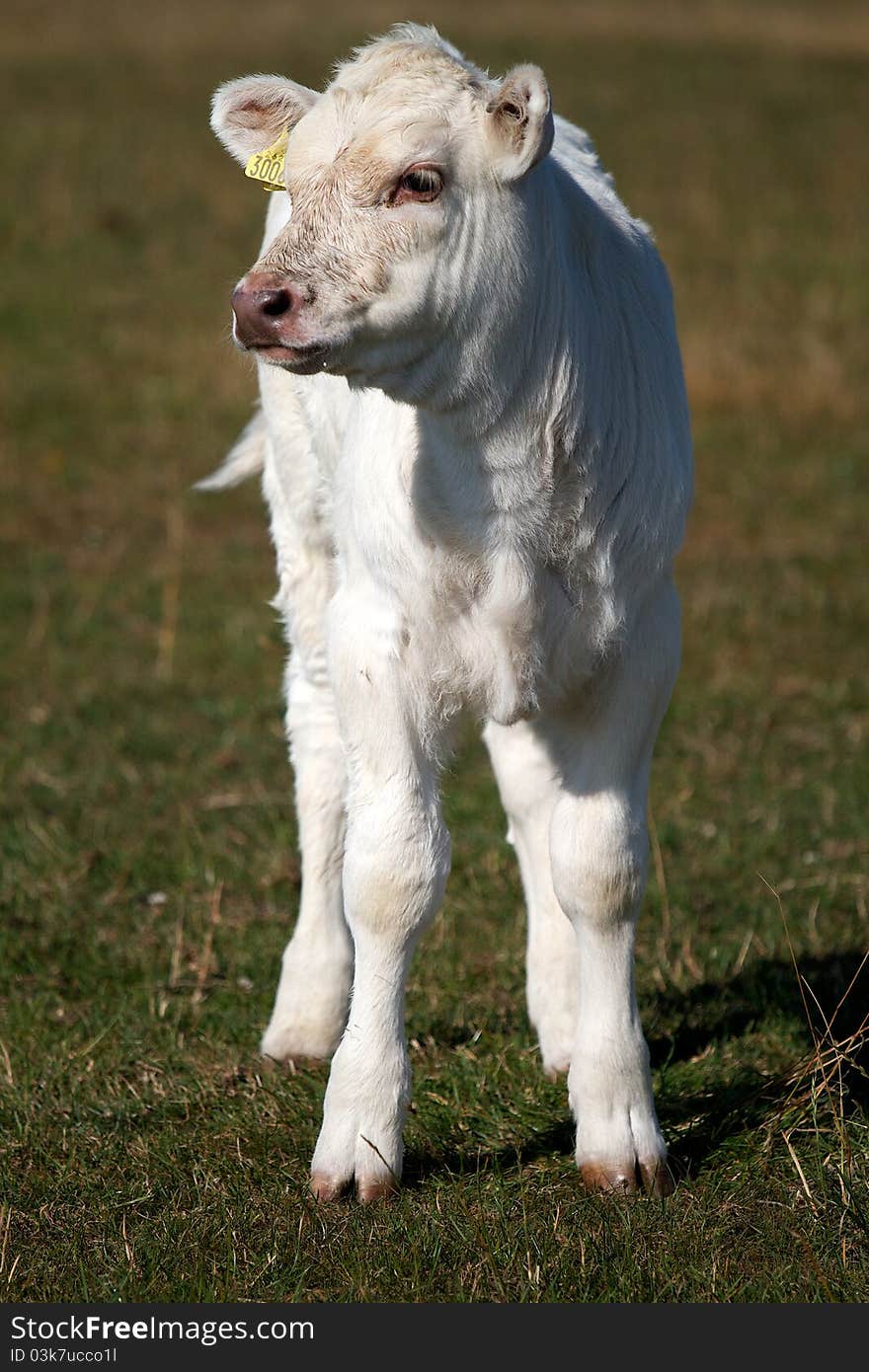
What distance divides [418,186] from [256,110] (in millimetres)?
755

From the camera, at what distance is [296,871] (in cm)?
650

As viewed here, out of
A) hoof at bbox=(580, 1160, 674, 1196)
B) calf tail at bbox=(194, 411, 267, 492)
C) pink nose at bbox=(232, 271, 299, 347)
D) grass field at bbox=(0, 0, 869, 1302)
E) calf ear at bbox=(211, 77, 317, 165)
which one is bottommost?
grass field at bbox=(0, 0, 869, 1302)

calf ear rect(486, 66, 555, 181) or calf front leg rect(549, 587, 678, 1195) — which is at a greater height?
calf ear rect(486, 66, 555, 181)

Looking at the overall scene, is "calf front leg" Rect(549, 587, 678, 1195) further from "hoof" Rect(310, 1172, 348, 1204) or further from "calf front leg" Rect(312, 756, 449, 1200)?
"hoof" Rect(310, 1172, 348, 1204)

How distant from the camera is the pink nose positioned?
3.58 m

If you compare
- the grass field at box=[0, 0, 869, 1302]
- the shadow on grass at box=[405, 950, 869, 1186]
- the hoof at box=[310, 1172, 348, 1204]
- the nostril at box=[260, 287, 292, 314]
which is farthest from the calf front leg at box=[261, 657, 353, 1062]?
the nostril at box=[260, 287, 292, 314]

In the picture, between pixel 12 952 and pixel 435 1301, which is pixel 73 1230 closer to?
Result: pixel 435 1301

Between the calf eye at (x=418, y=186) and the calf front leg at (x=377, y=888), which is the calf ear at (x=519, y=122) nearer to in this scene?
the calf eye at (x=418, y=186)

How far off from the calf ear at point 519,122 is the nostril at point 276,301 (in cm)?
54

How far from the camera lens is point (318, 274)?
363 centimetres

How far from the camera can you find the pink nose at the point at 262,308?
3.58 m

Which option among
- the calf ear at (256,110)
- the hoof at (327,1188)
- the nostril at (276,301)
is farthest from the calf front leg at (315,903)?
the nostril at (276,301)

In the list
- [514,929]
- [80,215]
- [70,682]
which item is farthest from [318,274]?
[80,215]

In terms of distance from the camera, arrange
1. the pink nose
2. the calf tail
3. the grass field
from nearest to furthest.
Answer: the pink nose
the grass field
the calf tail
